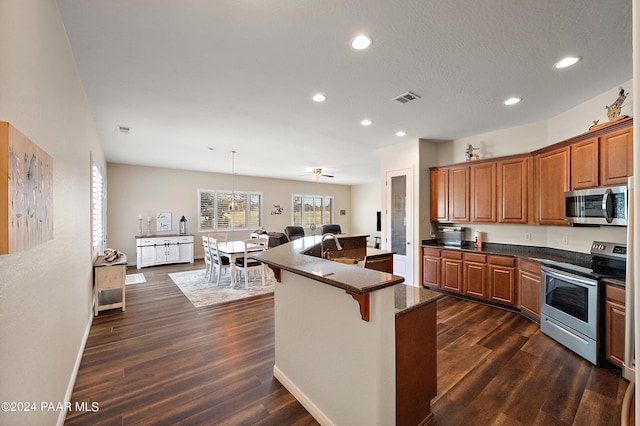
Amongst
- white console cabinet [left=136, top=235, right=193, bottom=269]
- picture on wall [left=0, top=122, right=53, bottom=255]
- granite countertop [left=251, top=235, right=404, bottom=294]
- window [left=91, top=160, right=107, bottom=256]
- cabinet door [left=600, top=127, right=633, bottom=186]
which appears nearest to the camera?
picture on wall [left=0, top=122, right=53, bottom=255]

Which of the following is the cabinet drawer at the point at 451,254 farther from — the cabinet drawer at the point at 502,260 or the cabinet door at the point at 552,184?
the cabinet door at the point at 552,184

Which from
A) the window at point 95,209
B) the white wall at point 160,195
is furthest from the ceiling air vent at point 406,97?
the white wall at point 160,195

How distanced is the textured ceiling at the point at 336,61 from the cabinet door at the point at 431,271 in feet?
7.19

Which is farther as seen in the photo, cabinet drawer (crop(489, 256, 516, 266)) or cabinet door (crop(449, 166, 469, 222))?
cabinet door (crop(449, 166, 469, 222))

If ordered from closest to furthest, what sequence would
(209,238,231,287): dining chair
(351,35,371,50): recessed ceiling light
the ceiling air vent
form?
(351,35,371,50): recessed ceiling light
the ceiling air vent
(209,238,231,287): dining chair

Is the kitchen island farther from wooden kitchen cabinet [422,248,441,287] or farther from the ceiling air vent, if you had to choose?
wooden kitchen cabinet [422,248,441,287]

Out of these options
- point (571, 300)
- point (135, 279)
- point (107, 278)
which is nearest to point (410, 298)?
point (571, 300)

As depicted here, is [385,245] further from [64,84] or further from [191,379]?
[64,84]

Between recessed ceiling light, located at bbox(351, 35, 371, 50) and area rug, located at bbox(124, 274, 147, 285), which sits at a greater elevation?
recessed ceiling light, located at bbox(351, 35, 371, 50)

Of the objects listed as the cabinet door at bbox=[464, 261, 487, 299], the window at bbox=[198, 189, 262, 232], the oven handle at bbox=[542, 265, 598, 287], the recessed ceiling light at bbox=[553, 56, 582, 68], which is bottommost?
the cabinet door at bbox=[464, 261, 487, 299]

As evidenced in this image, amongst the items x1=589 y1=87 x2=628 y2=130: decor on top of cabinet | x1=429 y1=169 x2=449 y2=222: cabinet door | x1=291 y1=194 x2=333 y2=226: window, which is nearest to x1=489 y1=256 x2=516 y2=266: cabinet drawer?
x1=429 y1=169 x2=449 y2=222: cabinet door

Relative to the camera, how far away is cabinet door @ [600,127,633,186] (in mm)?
2582

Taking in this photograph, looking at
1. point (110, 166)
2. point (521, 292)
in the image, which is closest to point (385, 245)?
point (521, 292)

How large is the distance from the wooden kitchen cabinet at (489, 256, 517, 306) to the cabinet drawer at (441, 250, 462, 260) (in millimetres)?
452
